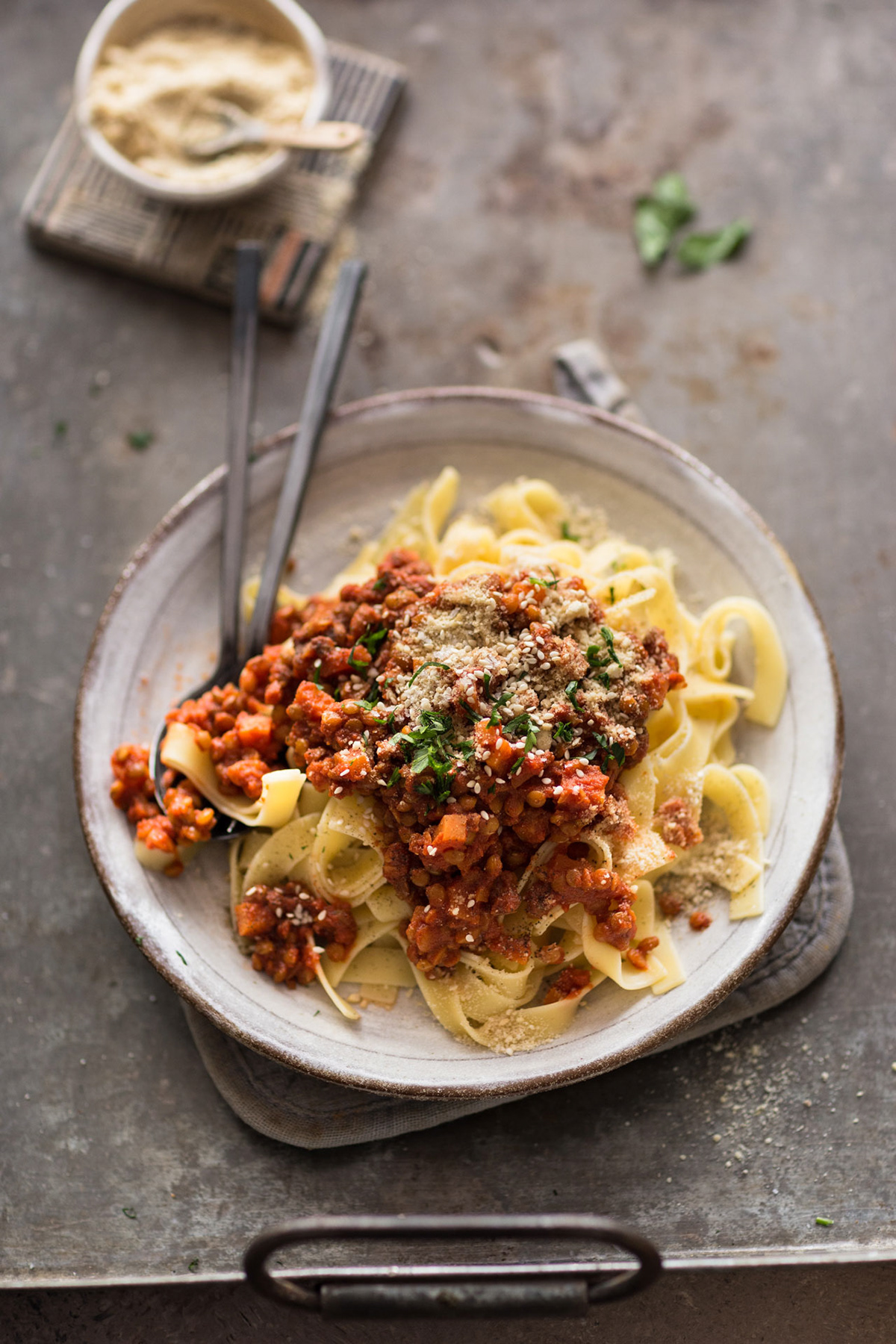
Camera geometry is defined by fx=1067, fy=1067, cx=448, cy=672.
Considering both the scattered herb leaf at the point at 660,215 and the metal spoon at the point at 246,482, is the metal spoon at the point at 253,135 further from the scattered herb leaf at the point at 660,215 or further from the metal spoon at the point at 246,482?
the scattered herb leaf at the point at 660,215

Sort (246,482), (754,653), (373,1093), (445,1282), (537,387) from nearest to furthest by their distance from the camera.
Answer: (445,1282)
(373,1093)
(754,653)
(246,482)
(537,387)

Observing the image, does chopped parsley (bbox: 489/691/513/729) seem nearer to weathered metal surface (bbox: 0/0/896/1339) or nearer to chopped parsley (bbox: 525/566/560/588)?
chopped parsley (bbox: 525/566/560/588)

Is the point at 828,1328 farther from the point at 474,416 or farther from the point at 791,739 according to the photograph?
the point at 474,416

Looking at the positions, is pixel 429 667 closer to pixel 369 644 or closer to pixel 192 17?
pixel 369 644

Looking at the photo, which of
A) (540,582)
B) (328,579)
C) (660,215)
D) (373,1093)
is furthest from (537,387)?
(373,1093)

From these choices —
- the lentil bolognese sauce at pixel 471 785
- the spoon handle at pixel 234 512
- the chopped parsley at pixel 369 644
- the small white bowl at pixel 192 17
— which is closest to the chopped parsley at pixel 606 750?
the lentil bolognese sauce at pixel 471 785

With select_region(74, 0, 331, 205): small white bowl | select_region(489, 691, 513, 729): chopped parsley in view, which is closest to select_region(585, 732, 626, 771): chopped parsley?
select_region(489, 691, 513, 729): chopped parsley
